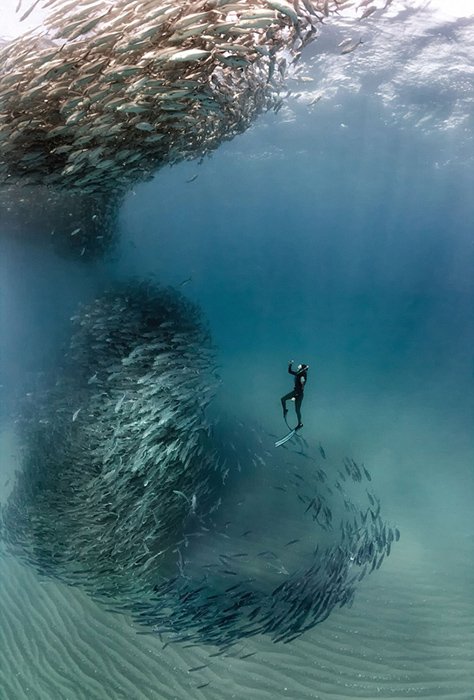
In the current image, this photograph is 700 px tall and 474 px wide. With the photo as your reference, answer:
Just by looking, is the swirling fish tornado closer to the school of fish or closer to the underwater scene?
the underwater scene

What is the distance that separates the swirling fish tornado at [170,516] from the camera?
7.41 metres

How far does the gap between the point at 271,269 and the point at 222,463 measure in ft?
138

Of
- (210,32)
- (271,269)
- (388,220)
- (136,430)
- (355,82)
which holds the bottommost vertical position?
(271,269)

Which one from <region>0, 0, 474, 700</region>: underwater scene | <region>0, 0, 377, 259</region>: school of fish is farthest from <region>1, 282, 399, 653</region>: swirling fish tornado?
<region>0, 0, 377, 259</region>: school of fish

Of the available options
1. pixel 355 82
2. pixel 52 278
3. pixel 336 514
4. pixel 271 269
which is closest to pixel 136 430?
A: pixel 336 514

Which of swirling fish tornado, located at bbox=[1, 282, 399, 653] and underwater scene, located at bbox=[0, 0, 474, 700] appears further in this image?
swirling fish tornado, located at bbox=[1, 282, 399, 653]

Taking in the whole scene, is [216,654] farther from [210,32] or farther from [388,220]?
[388,220]

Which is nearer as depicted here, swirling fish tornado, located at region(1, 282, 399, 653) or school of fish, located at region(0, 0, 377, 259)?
school of fish, located at region(0, 0, 377, 259)

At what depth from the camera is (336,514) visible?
442 inches

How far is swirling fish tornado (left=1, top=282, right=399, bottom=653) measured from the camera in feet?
24.3

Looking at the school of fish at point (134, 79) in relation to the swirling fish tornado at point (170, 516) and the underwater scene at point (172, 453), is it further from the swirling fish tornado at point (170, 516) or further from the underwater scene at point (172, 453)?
the swirling fish tornado at point (170, 516)

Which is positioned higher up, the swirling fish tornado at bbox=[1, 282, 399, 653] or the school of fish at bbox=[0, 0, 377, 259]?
the school of fish at bbox=[0, 0, 377, 259]

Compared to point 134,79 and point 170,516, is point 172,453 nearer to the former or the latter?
point 170,516

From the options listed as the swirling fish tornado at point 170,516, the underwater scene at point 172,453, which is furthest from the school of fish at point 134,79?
the swirling fish tornado at point 170,516
